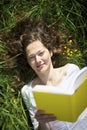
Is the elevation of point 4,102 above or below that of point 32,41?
below

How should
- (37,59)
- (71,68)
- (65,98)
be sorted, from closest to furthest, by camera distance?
(65,98) < (37,59) < (71,68)

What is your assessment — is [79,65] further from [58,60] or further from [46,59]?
[46,59]

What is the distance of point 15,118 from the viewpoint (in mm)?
2369

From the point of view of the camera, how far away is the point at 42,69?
7.20 feet

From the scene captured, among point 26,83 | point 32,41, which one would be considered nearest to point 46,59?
point 32,41

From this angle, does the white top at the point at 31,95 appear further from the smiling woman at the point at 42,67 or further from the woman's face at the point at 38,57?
the woman's face at the point at 38,57

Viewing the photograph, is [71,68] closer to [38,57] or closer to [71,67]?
[71,67]

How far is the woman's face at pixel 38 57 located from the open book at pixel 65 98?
0.31 meters

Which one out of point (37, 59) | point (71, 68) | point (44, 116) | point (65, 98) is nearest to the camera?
point (65, 98)

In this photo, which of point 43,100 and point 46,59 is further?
point 46,59

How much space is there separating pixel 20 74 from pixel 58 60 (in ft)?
0.93

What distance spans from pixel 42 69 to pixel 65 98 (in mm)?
437

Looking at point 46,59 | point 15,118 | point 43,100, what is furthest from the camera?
point 15,118

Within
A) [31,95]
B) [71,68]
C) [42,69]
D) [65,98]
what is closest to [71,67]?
[71,68]
